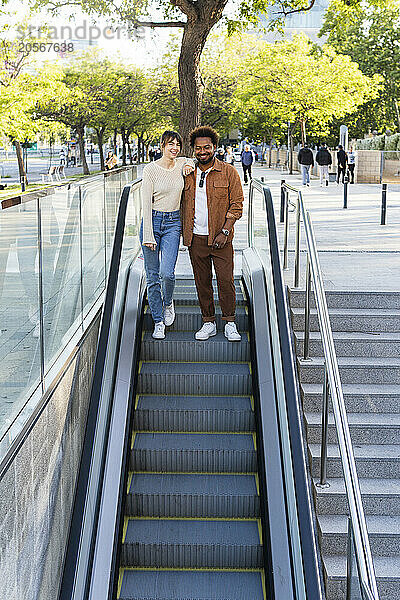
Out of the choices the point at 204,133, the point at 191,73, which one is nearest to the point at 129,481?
the point at 204,133

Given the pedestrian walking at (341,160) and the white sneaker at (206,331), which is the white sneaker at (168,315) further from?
the pedestrian walking at (341,160)

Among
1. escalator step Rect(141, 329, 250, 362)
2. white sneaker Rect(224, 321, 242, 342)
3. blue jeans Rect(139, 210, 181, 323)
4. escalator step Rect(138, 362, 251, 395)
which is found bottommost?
escalator step Rect(138, 362, 251, 395)

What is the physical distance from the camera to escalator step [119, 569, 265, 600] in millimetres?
5637

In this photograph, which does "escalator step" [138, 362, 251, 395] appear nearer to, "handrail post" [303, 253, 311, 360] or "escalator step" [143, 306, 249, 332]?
"escalator step" [143, 306, 249, 332]

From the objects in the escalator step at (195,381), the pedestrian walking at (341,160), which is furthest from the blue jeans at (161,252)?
the pedestrian walking at (341,160)

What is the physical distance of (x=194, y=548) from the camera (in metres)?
5.94

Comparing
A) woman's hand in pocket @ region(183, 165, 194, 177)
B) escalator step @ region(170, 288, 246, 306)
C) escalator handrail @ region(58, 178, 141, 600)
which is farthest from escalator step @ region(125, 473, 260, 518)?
woman's hand in pocket @ region(183, 165, 194, 177)

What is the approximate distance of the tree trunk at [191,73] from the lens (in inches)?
497

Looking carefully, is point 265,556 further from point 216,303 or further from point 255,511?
point 216,303

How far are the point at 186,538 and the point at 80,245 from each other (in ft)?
8.31

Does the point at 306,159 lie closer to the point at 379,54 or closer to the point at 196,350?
the point at 196,350

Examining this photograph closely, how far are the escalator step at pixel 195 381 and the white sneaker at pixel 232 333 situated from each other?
0.98 feet

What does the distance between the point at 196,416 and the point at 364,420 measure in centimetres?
158

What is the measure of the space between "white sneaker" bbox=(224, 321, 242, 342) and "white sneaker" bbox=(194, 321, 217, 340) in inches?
5.2
